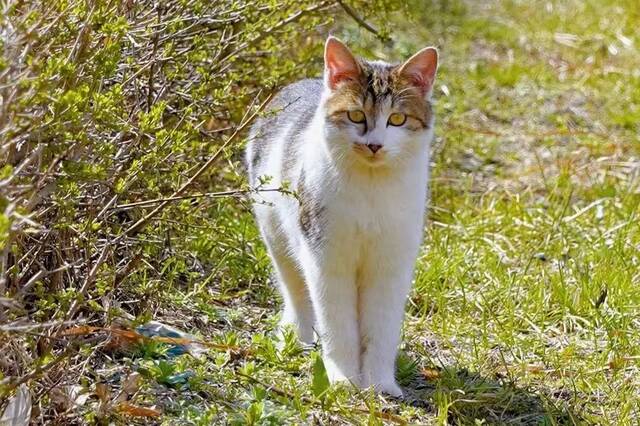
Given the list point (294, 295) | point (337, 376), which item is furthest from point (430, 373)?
point (294, 295)

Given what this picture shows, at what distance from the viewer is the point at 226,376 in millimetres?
3377

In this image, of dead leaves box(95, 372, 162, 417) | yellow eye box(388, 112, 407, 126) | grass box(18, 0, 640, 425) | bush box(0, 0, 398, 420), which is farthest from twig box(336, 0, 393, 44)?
dead leaves box(95, 372, 162, 417)

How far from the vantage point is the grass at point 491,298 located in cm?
333

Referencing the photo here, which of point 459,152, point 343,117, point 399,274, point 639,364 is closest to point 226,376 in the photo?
point 399,274

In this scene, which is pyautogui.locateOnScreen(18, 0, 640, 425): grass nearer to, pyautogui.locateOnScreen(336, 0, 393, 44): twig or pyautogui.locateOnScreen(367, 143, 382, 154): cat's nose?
pyautogui.locateOnScreen(367, 143, 382, 154): cat's nose

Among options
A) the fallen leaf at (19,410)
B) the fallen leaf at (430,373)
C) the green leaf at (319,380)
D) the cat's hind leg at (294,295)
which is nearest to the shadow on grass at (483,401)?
the fallen leaf at (430,373)

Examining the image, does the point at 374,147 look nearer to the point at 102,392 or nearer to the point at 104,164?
the point at 104,164

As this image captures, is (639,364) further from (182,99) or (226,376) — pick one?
(182,99)

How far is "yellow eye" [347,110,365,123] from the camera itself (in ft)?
11.3

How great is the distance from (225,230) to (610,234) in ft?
5.66

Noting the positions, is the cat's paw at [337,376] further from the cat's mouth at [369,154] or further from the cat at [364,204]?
the cat's mouth at [369,154]

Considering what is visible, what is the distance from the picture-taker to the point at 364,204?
3406mm

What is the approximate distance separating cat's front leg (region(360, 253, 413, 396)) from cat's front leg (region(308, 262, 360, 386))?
0.14ft

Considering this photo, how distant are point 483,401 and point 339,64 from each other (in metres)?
1.13
